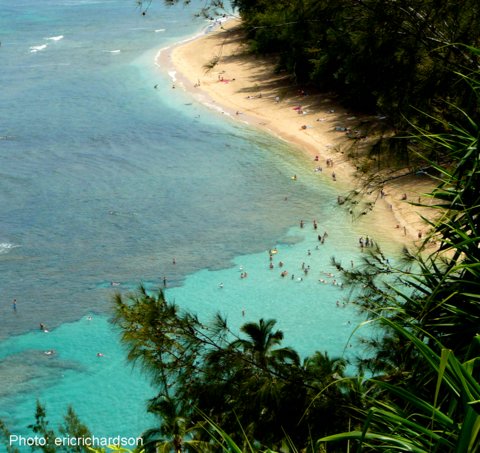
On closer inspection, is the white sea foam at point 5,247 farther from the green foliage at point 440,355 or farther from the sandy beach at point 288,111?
the green foliage at point 440,355

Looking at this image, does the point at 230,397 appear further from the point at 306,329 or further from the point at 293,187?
the point at 293,187

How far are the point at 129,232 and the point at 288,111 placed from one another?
42.6 feet

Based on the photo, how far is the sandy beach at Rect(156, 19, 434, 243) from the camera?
24.5 metres

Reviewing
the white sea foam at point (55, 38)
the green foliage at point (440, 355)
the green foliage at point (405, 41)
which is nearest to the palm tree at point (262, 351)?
the green foliage at point (440, 355)

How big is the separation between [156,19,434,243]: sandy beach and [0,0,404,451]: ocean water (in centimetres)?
82

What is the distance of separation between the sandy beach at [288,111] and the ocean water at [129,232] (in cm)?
82

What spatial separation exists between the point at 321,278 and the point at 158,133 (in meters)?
15.5

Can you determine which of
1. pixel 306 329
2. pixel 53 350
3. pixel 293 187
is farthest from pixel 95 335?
pixel 293 187

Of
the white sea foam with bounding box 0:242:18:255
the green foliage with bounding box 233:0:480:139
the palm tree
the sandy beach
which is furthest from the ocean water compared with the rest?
the palm tree

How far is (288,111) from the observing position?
35.5m

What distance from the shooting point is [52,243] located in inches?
961

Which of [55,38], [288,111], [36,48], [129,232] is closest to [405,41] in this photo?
[129,232]

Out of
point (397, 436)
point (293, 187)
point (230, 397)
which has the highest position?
point (397, 436)

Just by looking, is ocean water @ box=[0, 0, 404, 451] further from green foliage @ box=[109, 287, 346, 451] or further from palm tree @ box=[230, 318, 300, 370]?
green foliage @ box=[109, 287, 346, 451]
